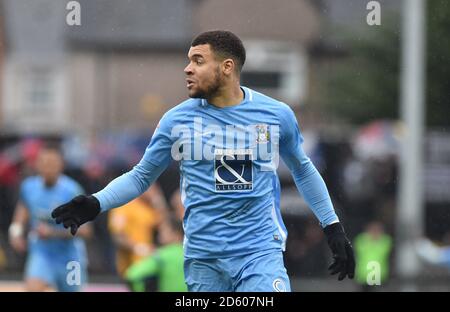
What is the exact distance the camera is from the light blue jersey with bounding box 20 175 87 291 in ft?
41.7

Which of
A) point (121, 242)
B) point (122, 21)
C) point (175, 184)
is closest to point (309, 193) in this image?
point (121, 242)

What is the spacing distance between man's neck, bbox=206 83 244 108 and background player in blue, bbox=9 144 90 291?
499cm

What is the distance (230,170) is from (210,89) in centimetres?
49

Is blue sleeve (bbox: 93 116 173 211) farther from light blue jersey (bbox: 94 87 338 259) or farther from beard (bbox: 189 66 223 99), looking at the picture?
beard (bbox: 189 66 223 99)

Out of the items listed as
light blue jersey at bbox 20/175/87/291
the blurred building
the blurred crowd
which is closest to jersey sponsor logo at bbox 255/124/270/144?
the blurred crowd

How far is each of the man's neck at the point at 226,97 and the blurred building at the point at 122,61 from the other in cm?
2998

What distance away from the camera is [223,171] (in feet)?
25.4

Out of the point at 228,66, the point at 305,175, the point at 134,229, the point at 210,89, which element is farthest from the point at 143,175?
the point at 134,229

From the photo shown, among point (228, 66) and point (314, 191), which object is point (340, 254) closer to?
point (314, 191)

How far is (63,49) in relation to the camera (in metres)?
43.8

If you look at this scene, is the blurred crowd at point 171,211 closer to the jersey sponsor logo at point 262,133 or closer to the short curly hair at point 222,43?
the jersey sponsor logo at point 262,133

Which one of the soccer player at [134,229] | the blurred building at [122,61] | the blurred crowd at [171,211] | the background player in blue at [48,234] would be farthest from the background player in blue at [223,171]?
the blurred building at [122,61]

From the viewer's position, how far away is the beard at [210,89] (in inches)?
304
